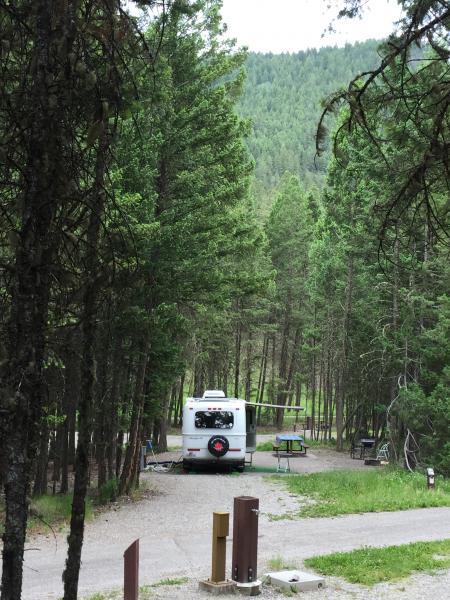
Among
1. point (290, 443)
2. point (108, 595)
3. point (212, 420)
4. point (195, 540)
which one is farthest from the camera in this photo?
point (290, 443)

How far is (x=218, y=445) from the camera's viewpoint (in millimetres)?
21609

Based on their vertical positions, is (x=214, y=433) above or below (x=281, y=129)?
below

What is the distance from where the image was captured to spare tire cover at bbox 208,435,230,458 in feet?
70.8

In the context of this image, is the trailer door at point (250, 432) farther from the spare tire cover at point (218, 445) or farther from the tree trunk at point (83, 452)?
the tree trunk at point (83, 452)

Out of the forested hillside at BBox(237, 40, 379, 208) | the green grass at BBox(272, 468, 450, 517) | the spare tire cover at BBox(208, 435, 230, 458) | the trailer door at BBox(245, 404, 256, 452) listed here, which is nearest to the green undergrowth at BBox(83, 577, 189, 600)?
the green grass at BBox(272, 468, 450, 517)

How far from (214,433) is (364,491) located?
601cm

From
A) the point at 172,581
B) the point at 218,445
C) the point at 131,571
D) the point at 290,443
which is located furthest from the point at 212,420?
the point at 131,571

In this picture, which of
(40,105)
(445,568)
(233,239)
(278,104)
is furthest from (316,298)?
(278,104)

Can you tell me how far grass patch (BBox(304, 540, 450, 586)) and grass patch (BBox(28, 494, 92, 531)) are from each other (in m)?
5.46

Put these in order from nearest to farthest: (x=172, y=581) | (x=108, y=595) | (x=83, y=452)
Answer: (x=83, y=452), (x=108, y=595), (x=172, y=581)

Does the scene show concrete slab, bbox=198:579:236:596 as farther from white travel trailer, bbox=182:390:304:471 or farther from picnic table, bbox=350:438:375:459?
picnic table, bbox=350:438:375:459

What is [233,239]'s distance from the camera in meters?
21.4

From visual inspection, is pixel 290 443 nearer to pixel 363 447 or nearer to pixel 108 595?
pixel 363 447

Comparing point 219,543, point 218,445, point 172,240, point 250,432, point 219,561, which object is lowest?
point 219,561
